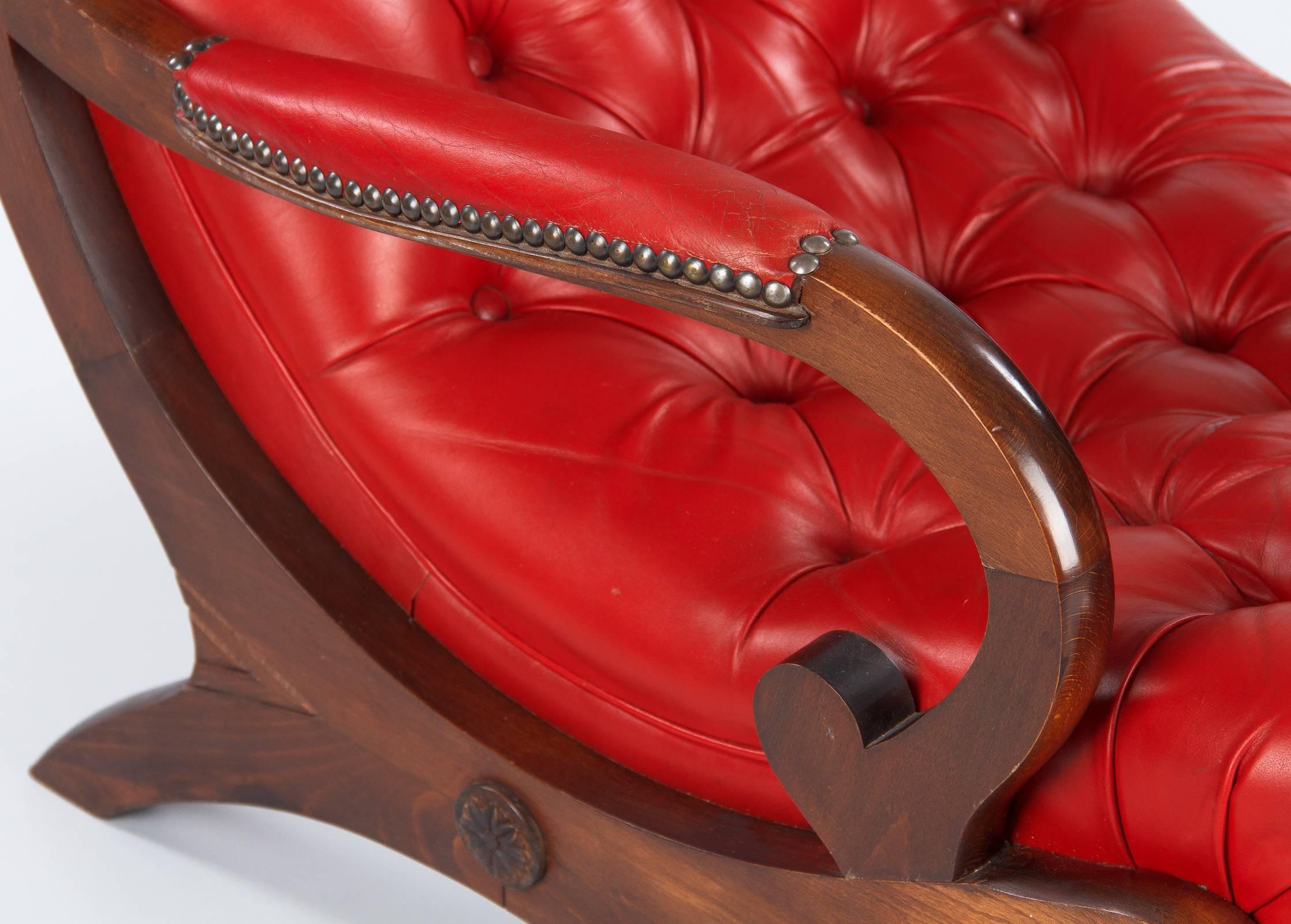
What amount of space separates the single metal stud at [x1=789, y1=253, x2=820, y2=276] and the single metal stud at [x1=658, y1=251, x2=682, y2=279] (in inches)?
1.9

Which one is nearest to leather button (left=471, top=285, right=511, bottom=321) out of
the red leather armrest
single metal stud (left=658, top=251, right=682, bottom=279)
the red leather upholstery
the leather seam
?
the red leather upholstery

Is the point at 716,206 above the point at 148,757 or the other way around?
above

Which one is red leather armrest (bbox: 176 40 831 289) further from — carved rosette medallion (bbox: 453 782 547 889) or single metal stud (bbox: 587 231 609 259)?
carved rosette medallion (bbox: 453 782 547 889)

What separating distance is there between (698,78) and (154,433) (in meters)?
0.50

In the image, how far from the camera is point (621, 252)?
601 millimetres

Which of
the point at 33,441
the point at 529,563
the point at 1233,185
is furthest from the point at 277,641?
the point at 33,441

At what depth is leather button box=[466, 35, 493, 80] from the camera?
3.29ft

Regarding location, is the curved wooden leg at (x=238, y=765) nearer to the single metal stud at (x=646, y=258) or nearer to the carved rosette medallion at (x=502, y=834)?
the carved rosette medallion at (x=502, y=834)

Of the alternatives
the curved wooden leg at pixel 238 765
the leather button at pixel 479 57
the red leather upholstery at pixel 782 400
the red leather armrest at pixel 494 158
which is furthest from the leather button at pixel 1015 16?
the curved wooden leg at pixel 238 765

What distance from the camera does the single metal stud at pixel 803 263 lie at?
57 cm

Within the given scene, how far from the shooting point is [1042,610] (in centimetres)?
57

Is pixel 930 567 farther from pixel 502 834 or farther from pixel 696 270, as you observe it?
pixel 502 834

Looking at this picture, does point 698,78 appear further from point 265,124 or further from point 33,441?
point 33,441

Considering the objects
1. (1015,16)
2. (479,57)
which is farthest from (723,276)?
(1015,16)
